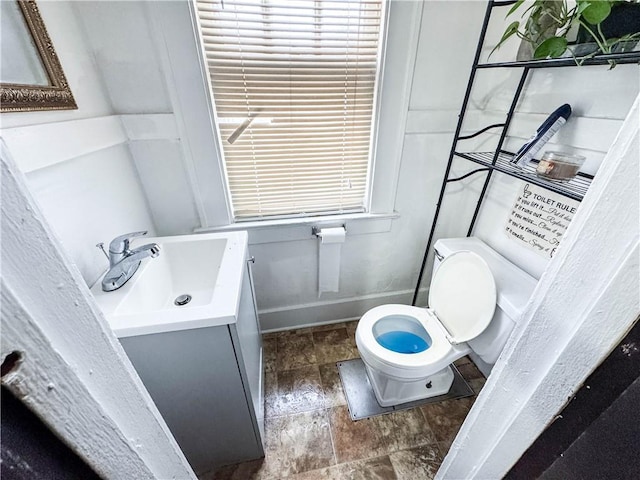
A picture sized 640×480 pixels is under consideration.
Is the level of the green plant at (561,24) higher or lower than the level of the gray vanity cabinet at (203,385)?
higher

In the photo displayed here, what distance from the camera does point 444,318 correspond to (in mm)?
1229

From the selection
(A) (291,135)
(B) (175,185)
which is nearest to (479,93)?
(A) (291,135)

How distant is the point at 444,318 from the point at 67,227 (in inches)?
57.4

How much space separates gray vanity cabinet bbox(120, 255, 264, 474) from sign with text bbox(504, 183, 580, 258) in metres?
1.20

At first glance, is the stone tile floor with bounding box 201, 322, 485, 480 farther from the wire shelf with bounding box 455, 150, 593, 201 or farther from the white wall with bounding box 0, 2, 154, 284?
the wire shelf with bounding box 455, 150, 593, 201

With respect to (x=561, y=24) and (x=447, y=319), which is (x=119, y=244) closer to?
(x=447, y=319)

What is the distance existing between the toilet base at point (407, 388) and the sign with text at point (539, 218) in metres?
0.73

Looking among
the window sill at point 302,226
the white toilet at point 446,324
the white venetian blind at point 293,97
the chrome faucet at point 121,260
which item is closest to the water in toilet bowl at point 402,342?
the white toilet at point 446,324

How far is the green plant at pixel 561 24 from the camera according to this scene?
2.18ft

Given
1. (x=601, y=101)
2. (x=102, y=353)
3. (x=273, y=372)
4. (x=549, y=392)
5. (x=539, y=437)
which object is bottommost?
(x=273, y=372)

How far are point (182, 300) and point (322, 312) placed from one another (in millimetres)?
919

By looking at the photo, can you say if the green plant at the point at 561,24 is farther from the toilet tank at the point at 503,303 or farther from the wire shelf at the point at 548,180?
the toilet tank at the point at 503,303

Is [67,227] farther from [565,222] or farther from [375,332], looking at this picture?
[565,222]

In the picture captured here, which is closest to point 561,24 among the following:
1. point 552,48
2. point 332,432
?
point 552,48
